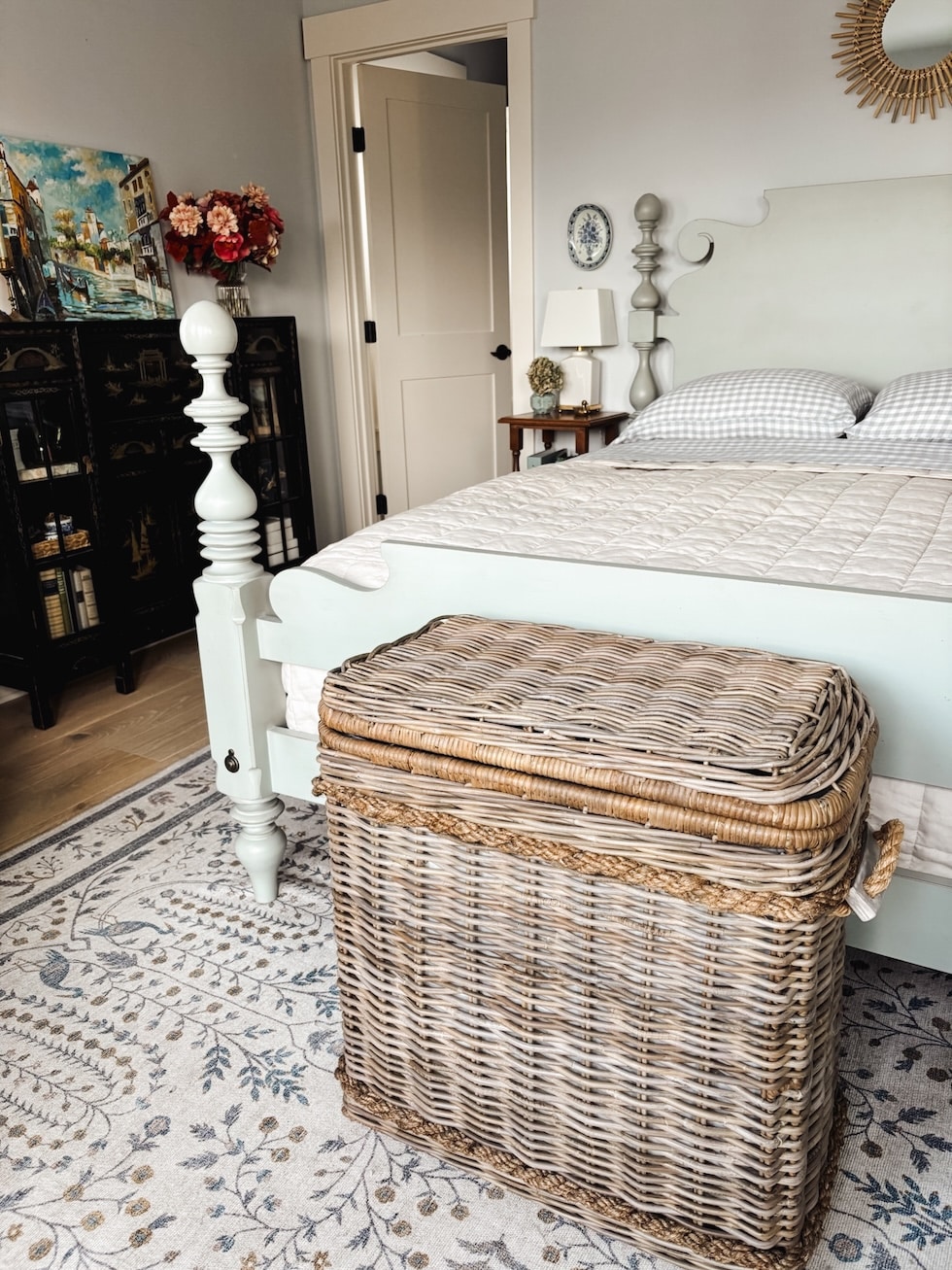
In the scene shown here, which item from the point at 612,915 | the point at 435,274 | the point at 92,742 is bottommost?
the point at 92,742

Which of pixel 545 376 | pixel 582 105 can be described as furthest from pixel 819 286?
pixel 582 105

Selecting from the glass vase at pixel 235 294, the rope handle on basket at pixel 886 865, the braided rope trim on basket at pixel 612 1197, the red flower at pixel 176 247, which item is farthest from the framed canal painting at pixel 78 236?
the rope handle on basket at pixel 886 865

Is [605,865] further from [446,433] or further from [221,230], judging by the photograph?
[446,433]

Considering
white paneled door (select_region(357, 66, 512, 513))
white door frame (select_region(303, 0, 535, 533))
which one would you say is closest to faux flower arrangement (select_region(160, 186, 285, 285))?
white door frame (select_region(303, 0, 535, 533))

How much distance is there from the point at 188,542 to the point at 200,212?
1.14 meters

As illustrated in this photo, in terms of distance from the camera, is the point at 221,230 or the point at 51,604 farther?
the point at 221,230

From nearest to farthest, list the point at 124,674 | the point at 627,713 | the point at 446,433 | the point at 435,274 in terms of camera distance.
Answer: the point at 627,713
the point at 124,674
the point at 435,274
the point at 446,433

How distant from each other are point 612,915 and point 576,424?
2.66 metres

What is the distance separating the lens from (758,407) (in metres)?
2.90

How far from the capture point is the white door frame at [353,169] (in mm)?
3602

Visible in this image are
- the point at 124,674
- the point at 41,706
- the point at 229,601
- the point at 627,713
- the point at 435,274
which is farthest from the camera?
the point at 435,274

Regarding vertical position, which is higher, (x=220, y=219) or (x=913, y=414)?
(x=220, y=219)

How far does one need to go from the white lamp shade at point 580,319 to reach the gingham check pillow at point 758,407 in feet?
1.67

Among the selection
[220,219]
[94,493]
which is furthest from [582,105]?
[94,493]
